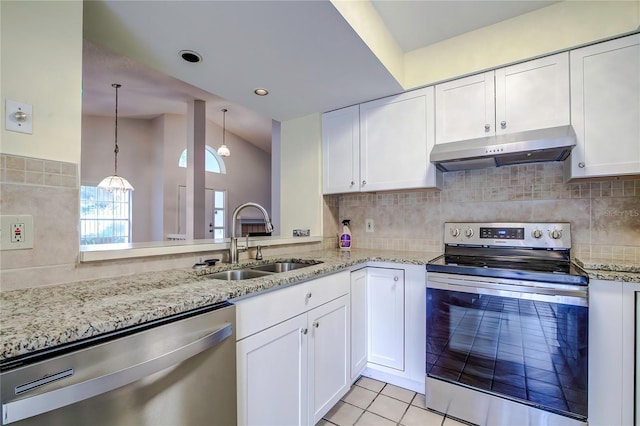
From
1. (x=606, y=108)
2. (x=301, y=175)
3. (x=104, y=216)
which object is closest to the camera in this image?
(x=606, y=108)

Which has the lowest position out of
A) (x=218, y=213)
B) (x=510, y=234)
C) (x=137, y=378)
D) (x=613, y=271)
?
(x=137, y=378)

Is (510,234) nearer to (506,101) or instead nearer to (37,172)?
(506,101)

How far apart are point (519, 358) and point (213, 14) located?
2279 millimetres

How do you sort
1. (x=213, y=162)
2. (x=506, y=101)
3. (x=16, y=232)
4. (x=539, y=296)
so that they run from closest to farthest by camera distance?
(x=16, y=232) → (x=539, y=296) → (x=506, y=101) → (x=213, y=162)

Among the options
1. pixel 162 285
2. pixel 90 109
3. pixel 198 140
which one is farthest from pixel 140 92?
pixel 162 285

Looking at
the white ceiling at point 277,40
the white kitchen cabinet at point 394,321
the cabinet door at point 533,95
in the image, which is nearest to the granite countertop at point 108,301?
the white kitchen cabinet at point 394,321

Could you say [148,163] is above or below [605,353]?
above

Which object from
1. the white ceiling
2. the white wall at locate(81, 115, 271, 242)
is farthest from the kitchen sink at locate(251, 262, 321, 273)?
the white wall at locate(81, 115, 271, 242)

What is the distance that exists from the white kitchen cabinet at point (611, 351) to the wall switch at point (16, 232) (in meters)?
2.40

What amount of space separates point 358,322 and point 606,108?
6.15ft

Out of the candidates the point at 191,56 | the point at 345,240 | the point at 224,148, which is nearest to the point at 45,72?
the point at 191,56

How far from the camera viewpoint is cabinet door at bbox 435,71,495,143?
6.26 ft

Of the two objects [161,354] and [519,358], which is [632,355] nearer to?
[519,358]

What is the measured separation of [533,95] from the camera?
70.0 inches
